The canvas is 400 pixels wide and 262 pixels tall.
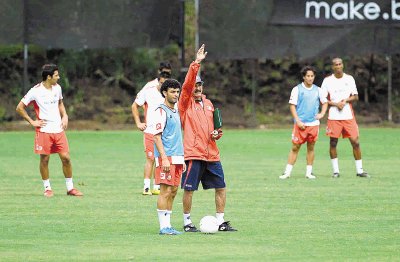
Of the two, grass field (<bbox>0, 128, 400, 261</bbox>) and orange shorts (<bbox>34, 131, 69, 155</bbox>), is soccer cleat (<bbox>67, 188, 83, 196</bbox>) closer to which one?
grass field (<bbox>0, 128, 400, 261</bbox>)

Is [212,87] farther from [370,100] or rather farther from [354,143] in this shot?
[354,143]

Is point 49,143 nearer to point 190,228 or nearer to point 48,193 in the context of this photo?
point 48,193

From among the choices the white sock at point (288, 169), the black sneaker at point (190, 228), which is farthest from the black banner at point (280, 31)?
the black sneaker at point (190, 228)

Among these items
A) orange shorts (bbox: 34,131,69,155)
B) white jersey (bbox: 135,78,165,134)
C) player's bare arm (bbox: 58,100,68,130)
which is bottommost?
orange shorts (bbox: 34,131,69,155)

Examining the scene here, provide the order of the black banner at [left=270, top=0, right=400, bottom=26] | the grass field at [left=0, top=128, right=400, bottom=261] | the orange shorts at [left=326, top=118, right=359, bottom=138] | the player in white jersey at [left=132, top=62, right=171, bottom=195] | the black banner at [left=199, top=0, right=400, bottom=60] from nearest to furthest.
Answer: the grass field at [left=0, top=128, right=400, bottom=261] < the player in white jersey at [left=132, top=62, right=171, bottom=195] < the orange shorts at [left=326, top=118, right=359, bottom=138] < the black banner at [left=199, top=0, right=400, bottom=60] < the black banner at [left=270, top=0, right=400, bottom=26]

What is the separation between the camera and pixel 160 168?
1351cm

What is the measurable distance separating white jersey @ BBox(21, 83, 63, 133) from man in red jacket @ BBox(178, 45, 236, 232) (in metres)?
4.55

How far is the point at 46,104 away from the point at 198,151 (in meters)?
4.81

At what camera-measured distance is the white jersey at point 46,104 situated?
18.2 m

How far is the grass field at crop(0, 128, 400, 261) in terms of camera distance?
12195 mm

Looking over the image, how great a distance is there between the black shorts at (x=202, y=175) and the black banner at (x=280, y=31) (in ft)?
49.6

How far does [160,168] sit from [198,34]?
52.2 feet

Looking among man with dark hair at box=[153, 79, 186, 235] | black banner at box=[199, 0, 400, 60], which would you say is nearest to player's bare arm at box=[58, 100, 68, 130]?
man with dark hair at box=[153, 79, 186, 235]

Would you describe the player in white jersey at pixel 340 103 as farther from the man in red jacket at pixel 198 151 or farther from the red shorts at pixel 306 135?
the man in red jacket at pixel 198 151
